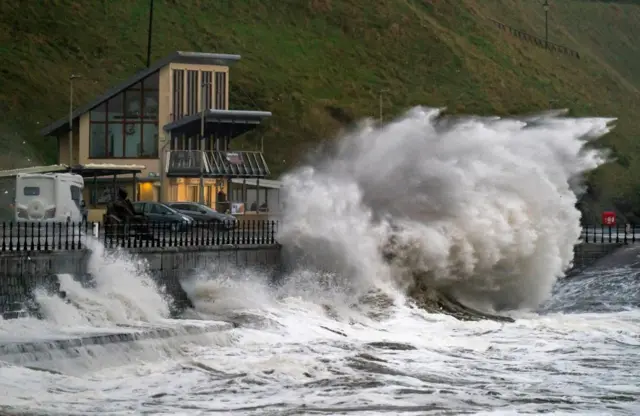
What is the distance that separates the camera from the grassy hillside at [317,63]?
93.6 m

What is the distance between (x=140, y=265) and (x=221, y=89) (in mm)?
33820

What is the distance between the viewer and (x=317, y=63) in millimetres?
111938

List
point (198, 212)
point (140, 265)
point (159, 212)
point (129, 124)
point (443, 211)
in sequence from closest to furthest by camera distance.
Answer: point (140, 265) → point (443, 211) → point (159, 212) → point (198, 212) → point (129, 124)

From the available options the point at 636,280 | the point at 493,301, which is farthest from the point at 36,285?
the point at 636,280

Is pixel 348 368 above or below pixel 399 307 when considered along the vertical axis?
below

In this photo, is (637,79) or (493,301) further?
(637,79)

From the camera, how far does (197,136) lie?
6238 centimetres

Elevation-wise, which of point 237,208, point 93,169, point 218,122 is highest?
point 218,122

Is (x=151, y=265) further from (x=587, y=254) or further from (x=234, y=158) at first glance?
(x=234, y=158)

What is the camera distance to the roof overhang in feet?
198

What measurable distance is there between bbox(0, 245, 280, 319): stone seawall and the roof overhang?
2540cm

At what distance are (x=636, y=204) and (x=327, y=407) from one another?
74.3 meters

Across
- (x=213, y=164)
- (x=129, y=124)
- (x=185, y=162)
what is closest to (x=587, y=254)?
(x=213, y=164)

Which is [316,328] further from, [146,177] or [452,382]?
[146,177]
